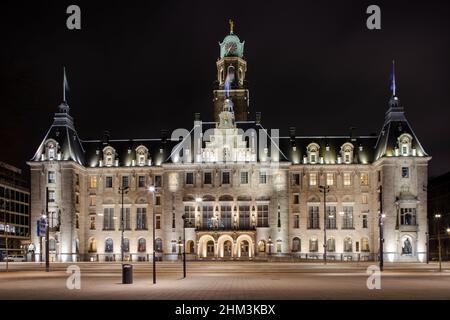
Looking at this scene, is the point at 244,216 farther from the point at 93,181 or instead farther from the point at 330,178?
the point at 93,181

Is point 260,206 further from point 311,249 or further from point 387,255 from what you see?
point 387,255

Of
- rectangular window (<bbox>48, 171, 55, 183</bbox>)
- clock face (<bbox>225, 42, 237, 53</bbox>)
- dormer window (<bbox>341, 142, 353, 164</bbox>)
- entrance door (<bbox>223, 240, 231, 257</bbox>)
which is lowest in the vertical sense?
entrance door (<bbox>223, 240, 231, 257</bbox>)

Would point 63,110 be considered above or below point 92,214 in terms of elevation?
above

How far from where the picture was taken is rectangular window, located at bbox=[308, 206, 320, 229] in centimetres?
9975

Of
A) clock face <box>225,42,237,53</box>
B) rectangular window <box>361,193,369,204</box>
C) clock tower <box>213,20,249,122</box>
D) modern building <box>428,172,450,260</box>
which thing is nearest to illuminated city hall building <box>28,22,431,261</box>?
rectangular window <box>361,193,369,204</box>

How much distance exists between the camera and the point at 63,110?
103 meters

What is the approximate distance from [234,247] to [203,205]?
7139 mm

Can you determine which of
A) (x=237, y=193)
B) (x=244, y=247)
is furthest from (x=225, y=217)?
(x=244, y=247)

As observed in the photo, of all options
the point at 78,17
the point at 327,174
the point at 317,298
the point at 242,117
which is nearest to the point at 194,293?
A: the point at 317,298

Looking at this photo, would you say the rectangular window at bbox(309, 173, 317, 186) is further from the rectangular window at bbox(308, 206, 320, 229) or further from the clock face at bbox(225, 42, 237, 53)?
the clock face at bbox(225, 42, 237, 53)

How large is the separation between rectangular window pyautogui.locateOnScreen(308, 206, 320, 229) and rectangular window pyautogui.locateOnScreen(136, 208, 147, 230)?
75.9ft

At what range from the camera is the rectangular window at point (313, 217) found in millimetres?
99750

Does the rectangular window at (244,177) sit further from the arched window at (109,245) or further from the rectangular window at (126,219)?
the arched window at (109,245)

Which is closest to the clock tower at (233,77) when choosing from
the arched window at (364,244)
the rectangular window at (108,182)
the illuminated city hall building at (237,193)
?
the illuminated city hall building at (237,193)
